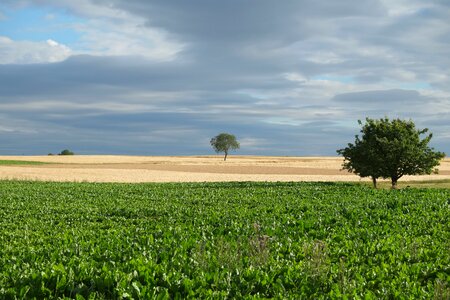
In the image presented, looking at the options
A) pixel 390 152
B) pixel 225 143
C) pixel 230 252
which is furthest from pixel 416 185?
pixel 225 143

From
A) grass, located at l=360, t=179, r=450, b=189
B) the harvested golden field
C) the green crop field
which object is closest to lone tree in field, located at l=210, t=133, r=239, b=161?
the harvested golden field

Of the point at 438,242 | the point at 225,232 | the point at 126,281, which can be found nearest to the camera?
the point at 126,281

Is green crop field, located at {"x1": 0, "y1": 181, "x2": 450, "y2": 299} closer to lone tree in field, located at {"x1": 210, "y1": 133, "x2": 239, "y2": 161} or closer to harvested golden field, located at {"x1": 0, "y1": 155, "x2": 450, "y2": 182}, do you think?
harvested golden field, located at {"x1": 0, "y1": 155, "x2": 450, "y2": 182}

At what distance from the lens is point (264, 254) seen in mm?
12453

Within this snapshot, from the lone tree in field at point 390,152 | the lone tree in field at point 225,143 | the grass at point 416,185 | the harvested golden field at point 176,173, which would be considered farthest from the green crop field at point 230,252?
the lone tree in field at point 225,143

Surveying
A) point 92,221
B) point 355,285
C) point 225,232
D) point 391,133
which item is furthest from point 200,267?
point 391,133

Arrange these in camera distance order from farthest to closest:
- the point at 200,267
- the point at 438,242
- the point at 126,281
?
the point at 438,242 → the point at 200,267 → the point at 126,281

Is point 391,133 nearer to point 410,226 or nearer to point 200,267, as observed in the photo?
point 410,226

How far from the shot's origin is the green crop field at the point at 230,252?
34.1 ft

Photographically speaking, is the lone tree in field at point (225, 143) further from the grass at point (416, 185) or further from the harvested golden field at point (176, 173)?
the grass at point (416, 185)

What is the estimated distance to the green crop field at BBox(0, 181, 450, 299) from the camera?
10.4 meters

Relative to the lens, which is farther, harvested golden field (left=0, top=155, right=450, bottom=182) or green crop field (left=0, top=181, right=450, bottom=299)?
harvested golden field (left=0, top=155, right=450, bottom=182)

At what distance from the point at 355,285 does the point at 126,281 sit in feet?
15.3

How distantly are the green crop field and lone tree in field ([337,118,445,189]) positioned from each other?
2268 cm
